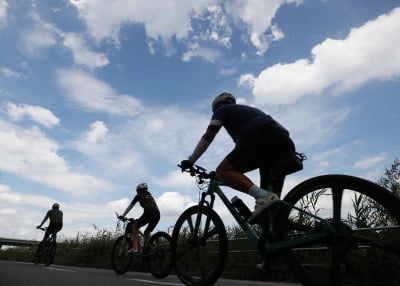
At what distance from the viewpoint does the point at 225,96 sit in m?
4.24

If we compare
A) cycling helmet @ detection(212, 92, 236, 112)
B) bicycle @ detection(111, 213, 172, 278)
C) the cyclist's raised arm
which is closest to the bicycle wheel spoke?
the cyclist's raised arm

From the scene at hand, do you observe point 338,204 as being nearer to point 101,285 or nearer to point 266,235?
point 266,235

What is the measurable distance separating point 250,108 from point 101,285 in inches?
135

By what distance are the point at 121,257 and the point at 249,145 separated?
266 inches

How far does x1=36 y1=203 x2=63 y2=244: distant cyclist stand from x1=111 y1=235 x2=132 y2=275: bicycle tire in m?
5.78

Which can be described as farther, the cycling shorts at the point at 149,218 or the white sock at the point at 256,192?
the cycling shorts at the point at 149,218

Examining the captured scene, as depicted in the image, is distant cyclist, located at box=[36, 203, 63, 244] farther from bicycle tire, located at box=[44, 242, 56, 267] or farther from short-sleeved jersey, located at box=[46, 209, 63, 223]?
bicycle tire, located at box=[44, 242, 56, 267]

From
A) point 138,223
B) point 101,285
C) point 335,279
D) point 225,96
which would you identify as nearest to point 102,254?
point 138,223

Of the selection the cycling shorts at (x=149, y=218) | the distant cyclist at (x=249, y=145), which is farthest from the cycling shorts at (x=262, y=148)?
the cycling shorts at (x=149, y=218)

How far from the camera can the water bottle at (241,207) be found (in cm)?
380

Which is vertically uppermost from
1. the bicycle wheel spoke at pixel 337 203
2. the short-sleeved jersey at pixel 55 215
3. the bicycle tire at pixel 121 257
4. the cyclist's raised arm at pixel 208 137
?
the short-sleeved jersey at pixel 55 215

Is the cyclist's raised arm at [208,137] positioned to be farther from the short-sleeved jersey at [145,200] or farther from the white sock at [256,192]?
the short-sleeved jersey at [145,200]

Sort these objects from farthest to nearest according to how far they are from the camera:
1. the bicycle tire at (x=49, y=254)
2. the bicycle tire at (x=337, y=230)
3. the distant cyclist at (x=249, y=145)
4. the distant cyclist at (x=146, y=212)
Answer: the bicycle tire at (x=49, y=254)
the distant cyclist at (x=146, y=212)
the distant cyclist at (x=249, y=145)
the bicycle tire at (x=337, y=230)

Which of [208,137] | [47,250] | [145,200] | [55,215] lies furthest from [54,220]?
[208,137]
